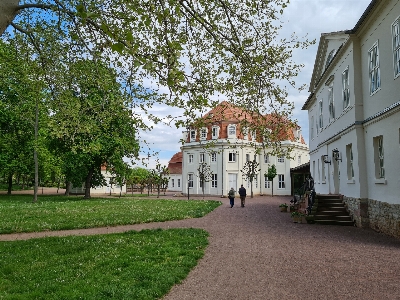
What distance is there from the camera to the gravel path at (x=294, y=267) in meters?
6.29

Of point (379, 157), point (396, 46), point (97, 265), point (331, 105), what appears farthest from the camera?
point (331, 105)

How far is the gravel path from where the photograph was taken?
20.6 ft

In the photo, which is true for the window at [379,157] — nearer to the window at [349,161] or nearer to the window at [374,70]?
the window at [374,70]

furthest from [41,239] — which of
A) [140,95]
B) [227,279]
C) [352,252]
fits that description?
[352,252]

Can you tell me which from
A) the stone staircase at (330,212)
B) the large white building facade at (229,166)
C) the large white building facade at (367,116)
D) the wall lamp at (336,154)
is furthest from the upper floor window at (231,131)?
the stone staircase at (330,212)

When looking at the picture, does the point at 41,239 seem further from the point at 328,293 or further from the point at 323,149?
the point at 323,149

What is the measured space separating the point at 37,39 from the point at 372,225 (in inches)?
555

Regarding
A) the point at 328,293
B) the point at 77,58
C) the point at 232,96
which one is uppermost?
the point at 77,58

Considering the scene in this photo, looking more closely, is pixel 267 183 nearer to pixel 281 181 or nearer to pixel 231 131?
pixel 281 181

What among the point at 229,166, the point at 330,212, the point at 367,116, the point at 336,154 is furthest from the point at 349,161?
the point at 229,166

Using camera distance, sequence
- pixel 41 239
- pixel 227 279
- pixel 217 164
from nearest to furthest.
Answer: pixel 227 279
pixel 41 239
pixel 217 164

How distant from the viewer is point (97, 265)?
25.7 ft

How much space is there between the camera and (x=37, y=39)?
400 inches

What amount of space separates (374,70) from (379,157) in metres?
3.62
